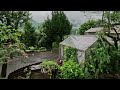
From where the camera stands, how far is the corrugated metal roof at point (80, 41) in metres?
5.43

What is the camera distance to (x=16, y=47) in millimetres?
4535

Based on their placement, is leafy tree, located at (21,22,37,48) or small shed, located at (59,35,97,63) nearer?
leafy tree, located at (21,22,37,48)

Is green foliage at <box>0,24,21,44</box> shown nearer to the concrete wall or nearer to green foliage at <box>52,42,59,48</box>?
green foliage at <box>52,42,59,48</box>

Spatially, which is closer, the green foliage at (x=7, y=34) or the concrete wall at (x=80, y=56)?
the green foliage at (x=7, y=34)

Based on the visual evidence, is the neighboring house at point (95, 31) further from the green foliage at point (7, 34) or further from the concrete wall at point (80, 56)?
the green foliage at point (7, 34)

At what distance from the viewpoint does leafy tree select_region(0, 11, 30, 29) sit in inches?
153

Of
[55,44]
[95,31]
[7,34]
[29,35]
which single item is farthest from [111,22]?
[7,34]

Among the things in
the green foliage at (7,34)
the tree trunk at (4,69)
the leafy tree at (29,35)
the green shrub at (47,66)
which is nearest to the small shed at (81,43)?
the green shrub at (47,66)

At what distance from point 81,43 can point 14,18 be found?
2020mm

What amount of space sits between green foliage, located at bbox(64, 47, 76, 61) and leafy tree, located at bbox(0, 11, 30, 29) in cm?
165

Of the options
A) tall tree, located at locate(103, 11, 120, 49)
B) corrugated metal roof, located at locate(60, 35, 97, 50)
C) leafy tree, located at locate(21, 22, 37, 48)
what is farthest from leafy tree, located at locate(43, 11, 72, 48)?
tall tree, located at locate(103, 11, 120, 49)

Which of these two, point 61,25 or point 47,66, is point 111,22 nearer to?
point 61,25

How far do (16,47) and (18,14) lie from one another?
71cm
